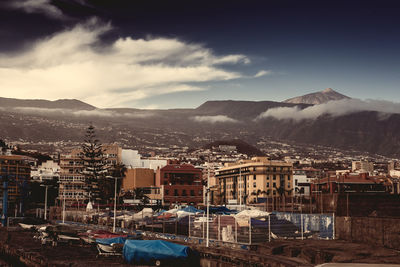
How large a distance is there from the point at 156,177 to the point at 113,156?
40.2m

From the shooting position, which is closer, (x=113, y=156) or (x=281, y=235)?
(x=281, y=235)

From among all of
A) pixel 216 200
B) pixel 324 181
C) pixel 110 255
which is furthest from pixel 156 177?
pixel 110 255

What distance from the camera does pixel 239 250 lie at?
3681 cm

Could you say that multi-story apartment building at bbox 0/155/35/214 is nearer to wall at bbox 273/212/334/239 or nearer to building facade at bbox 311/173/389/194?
building facade at bbox 311/173/389/194

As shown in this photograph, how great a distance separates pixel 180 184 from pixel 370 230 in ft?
375

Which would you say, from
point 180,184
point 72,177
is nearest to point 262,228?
point 180,184

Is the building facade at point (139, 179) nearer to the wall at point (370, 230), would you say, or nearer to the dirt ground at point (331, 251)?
the wall at point (370, 230)

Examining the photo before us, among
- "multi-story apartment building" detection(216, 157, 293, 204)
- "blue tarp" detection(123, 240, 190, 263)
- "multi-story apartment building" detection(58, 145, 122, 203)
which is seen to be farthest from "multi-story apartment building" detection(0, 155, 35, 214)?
"blue tarp" detection(123, 240, 190, 263)

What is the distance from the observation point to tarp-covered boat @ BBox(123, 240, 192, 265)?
3641cm

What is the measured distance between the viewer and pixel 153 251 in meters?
36.9

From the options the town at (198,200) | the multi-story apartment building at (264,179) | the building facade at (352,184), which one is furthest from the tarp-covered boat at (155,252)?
the multi-story apartment building at (264,179)

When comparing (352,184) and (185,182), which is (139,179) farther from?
(352,184)

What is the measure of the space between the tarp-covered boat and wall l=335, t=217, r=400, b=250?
37.9ft

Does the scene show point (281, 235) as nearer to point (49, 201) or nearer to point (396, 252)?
point (396, 252)
